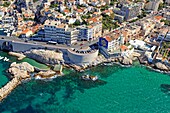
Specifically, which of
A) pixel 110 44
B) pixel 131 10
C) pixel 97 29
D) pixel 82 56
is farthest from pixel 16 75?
pixel 131 10

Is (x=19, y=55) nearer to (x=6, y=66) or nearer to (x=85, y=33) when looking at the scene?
(x=6, y=66)

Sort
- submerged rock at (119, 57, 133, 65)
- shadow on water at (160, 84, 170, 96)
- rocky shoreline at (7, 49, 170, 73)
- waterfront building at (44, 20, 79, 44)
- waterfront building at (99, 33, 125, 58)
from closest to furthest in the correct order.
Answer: shadow on water at (160, 84, 170, 96) < rocky shoreline at (7, 49, 170, 73) < submerged rock at (119, 57, 133, 65) < waterfront building at (99, 33, 125, 58) < waterfront building at (44, 20, 79, 44)

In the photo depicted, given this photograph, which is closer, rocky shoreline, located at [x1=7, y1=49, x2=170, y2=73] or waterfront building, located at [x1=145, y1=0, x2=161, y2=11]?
rocky shoreline, located at [x1=7, y1=49, x2=170, y2=73]

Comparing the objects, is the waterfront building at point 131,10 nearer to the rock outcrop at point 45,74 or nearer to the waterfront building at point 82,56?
the waterfront building at point 82,56

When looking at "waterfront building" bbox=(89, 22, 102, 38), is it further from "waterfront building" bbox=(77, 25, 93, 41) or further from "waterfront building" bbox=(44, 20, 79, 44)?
"waterfront building" bbox=(44, 20, 79, 44)

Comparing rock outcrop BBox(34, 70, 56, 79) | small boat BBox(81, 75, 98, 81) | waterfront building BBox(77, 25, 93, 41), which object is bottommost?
small boat BBox(81, 75, 98, 81)

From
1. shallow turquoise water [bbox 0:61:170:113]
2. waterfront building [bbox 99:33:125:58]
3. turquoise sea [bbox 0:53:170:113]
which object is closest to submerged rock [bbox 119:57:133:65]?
waterfront building [bbox 99:33:125:58]

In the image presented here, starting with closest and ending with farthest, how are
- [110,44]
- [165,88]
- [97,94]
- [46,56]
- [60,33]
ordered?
[97,94], [165,88], [46,56], [110,44], [60,33]

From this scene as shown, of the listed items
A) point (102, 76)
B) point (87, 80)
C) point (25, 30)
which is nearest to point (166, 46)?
point (102, 76)

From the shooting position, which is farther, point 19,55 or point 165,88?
point 19,55
